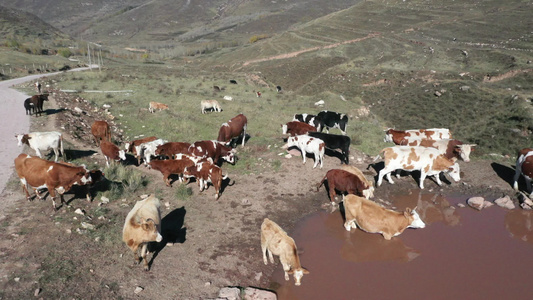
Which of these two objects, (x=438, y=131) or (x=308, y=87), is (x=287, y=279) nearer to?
(x=438, y=131)

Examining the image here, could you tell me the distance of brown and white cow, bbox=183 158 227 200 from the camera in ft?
37.2

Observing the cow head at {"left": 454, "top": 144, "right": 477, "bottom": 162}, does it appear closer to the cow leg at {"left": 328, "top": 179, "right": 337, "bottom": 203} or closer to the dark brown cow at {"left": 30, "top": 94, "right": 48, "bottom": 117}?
the cow leg at {"left": 328, "top": 179, "right": 337, "bottom": 203}

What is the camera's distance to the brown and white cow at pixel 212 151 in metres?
13.5

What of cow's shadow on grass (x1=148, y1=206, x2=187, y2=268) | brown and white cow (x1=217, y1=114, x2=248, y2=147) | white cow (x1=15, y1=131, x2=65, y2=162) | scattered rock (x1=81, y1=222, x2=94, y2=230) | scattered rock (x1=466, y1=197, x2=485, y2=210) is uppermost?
white cow (x1=15, y1=131, x2=65, y2=162)

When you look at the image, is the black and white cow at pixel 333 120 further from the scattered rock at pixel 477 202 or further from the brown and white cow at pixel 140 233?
the brown and white cow at pixel 140 233

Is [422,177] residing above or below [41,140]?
below

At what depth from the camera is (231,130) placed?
629 inches

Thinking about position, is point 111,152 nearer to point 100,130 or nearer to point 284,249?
point 100,130

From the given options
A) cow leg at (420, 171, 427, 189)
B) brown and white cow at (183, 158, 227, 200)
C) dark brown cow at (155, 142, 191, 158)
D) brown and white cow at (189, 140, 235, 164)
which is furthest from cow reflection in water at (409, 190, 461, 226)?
dark brown cow at (155, 142, 191, 158)

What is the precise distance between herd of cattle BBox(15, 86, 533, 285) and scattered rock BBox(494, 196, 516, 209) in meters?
1.41

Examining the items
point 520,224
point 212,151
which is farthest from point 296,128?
point 520,224

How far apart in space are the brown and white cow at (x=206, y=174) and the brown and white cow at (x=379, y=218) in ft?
15.2

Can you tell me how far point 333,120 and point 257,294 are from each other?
1430 centimetres

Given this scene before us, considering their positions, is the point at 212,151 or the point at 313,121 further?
the point at 313,121
